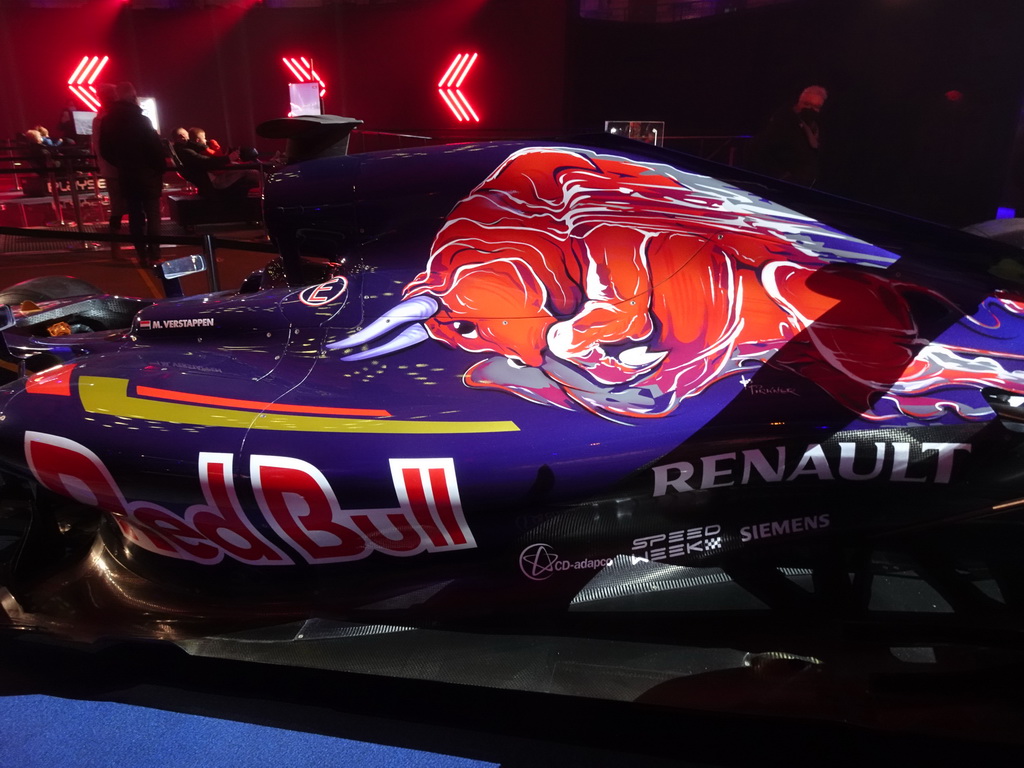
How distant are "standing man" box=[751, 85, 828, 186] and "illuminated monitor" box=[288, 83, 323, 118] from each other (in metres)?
7.82

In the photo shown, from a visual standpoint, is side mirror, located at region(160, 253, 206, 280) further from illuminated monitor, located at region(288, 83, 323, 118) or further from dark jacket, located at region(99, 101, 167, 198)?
illuminated monitor, located at region(288, 83, 323, 118)

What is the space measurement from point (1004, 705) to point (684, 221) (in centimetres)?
130

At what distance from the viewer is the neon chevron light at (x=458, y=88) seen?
988cm

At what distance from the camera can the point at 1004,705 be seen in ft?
4.71

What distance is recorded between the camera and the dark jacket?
540 centimetres

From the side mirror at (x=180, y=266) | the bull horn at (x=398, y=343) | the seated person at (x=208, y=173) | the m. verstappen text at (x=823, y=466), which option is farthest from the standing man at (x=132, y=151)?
the m. verstappen text at (x=823, y=466)

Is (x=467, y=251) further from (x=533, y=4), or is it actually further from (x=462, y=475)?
(x=533, y=4)

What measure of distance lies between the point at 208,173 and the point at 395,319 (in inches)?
270

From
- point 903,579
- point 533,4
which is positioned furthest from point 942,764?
point 533,4

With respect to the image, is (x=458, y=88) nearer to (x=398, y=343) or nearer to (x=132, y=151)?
(x=132, y=151)

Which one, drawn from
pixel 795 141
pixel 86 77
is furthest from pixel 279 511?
pixel 86 77

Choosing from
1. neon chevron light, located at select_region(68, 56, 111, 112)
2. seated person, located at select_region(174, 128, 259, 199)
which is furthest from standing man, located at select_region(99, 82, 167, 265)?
neon chevron light, located at select_region(68, 56, 111, 112)

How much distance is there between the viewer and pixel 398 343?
1.68 meters

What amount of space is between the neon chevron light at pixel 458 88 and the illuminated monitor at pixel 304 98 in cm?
191
